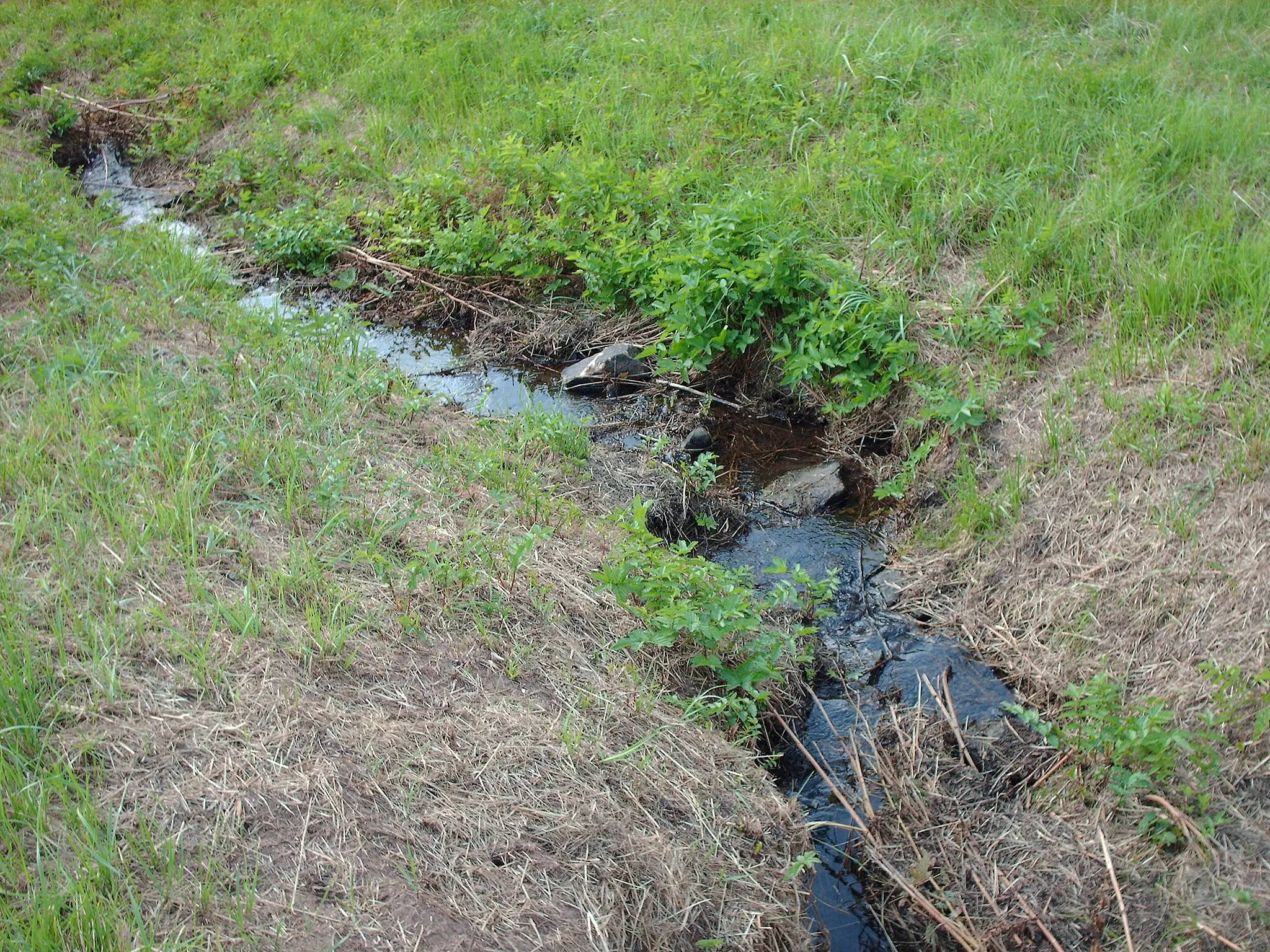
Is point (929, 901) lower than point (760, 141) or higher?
lower

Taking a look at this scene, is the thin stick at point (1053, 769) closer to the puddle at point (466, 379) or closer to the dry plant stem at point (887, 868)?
the dry plant stem at point (887, 868)

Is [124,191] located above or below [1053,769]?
above

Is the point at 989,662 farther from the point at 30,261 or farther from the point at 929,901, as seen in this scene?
the point at 30,261

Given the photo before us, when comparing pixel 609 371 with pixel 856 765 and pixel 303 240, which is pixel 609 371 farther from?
pixel 856 765

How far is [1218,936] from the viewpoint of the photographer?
114 inches

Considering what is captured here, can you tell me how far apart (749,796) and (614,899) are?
2.46ft

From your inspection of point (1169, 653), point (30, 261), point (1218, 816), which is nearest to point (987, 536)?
point (1169, 653)

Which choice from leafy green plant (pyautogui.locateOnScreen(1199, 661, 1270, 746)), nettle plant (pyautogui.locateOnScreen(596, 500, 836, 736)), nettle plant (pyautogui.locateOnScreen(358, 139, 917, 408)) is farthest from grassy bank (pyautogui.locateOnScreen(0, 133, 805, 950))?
nettle plant (pyautogui.locateOnScreen(358, 139, 917, 408))

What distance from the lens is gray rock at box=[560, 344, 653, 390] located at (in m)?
6.45

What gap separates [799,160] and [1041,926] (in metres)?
5.56

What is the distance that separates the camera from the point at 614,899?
2836 millimetres

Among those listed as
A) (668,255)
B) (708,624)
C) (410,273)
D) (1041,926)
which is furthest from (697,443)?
(1041,926)

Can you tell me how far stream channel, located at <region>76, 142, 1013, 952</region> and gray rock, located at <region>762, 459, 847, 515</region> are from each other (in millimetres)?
50

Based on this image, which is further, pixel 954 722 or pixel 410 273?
pixel 410 273
